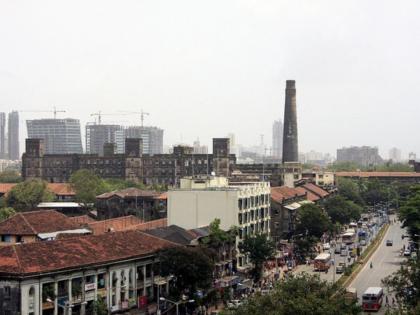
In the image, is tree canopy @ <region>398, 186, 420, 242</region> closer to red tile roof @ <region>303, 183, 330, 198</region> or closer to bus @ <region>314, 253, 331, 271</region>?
bus @ <region>314, 253, 331, 271</region>

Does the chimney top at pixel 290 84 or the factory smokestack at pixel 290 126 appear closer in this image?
the chimney top at pixel 290 84

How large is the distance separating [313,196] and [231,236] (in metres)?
67.2

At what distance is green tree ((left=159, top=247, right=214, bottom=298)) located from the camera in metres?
58.6

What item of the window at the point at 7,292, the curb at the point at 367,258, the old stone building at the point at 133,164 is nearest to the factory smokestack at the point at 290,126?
the old stone building at the point at 133,164

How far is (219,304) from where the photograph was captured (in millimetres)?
64750

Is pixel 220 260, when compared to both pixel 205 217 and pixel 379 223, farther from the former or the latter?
pixel 379 223

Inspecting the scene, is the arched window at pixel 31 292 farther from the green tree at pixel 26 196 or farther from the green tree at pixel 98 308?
the green tree at pixel 26 196

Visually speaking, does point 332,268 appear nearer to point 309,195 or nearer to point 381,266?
point 381,266

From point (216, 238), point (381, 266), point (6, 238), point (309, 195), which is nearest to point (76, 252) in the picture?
point (6, 238)

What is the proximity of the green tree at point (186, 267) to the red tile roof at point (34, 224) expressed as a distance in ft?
56.6

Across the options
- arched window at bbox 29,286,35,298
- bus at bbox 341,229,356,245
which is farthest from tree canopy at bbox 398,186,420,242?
arched window at bbox 29,286,35,298

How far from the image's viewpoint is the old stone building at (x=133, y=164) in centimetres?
17350

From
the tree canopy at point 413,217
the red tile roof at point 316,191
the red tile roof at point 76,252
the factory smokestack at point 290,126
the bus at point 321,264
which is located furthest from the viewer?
the factory smokestack at point 290,126

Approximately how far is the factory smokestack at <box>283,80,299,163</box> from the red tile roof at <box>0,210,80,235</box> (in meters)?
116
